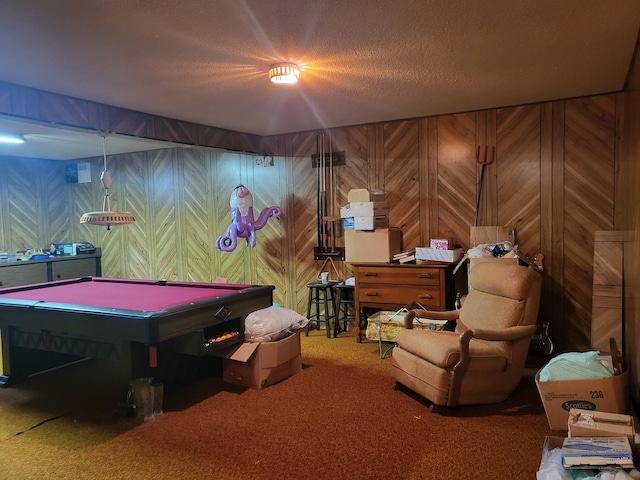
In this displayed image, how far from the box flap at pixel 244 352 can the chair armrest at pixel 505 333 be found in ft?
5.35

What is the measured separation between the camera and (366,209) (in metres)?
4.82

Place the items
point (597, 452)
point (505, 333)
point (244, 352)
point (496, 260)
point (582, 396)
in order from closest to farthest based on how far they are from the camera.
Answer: point (597, 452) < point (582, 396) < point (505, 333) < point (244, 352) < point (496, 260)

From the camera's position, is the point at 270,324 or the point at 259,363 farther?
the point at 270,324

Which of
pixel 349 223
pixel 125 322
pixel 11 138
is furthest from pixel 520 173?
pixel 11 138

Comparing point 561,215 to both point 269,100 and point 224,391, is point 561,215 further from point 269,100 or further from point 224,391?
point 224,391

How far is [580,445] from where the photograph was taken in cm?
219

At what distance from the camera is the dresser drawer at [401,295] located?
444cm

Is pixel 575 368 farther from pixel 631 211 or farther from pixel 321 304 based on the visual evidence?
pixel 321 304

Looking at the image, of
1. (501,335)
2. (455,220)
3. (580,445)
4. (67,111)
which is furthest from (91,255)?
(580,445)

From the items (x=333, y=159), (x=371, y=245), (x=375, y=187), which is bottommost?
(x=371, y=245)

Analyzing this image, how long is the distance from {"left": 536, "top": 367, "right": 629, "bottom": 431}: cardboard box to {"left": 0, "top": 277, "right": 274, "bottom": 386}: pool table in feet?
7.14

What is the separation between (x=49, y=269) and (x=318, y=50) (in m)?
5.84

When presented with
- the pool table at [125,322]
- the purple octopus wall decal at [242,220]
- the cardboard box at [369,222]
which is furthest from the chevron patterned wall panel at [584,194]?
the purple octopus wall decal at [242,220]

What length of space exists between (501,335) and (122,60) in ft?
10.0
